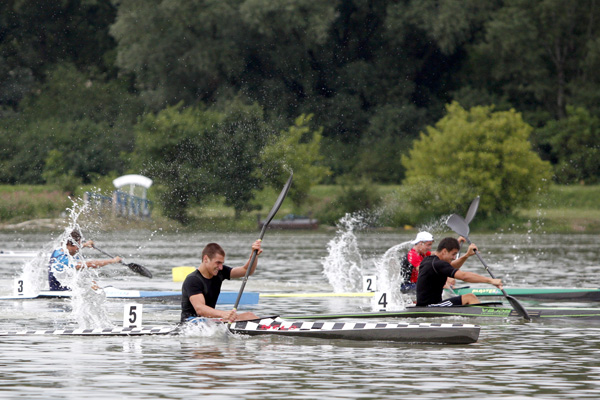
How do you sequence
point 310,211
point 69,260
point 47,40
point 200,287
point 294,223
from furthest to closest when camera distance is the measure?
point 47,40 → point 310,211 → point 294,223 → point 69,260 → point 200,287

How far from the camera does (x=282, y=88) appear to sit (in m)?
73.6

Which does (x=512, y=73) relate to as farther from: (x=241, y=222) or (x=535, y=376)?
(x=535, y=376)

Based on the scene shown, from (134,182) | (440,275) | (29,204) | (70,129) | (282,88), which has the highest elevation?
(282,88)

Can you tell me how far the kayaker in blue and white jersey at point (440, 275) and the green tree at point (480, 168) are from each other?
4304cm

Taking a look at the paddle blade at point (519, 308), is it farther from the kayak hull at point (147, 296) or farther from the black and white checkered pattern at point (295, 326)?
the kayak hull at point (147, 296)

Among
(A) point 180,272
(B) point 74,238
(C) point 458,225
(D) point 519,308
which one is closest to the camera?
(D) point 519,308

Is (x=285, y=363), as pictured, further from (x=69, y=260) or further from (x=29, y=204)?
(x=29, y=204)

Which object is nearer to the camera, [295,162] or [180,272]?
[180,272]

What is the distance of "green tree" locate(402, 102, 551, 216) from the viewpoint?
194 feet

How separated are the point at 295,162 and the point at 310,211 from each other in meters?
4.06

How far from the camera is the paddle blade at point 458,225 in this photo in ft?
59.7

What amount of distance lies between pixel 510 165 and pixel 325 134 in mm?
18157

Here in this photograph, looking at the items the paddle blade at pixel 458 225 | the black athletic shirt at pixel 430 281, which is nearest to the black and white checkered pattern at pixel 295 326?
the black athletic shirt at pixel 430 281

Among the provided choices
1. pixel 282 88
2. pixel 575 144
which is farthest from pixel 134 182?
pixel 575 144
